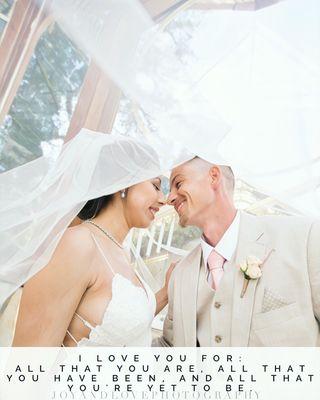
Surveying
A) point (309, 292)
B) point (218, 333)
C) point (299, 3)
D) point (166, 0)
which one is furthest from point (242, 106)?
point (166, 0)

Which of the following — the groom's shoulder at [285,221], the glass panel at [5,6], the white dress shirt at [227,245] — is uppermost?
the glass panel at [5,6]

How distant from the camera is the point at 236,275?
1.40 meters

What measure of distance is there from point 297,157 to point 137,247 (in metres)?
1.63

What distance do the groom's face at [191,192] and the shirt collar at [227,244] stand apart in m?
0.15

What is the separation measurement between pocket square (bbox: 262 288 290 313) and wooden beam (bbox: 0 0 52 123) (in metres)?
2.38

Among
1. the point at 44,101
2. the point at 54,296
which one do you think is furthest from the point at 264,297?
the point at 44,101

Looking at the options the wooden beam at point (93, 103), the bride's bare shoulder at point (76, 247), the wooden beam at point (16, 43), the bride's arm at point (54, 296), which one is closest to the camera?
the bride's arm at point (54, 296)

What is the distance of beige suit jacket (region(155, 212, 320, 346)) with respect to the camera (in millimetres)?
1299

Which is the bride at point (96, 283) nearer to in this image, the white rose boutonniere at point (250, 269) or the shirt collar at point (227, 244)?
the shirt collar at point (227, 244)

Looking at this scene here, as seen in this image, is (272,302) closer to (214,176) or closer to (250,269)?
(250,269)

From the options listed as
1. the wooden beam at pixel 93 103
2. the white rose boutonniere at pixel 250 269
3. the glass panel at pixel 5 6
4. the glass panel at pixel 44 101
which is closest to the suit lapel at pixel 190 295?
the white rose boutonniere at pixel 250 269

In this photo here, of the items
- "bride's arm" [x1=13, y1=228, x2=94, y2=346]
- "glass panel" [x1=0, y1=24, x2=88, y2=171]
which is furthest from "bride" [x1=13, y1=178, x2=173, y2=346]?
"glass panel" [x1=0, y1=24, x2=88, y2=171]

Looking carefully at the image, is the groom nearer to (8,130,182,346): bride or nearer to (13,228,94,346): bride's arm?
(8,130,182,346): bride

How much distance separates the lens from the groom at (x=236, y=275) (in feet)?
4.28
